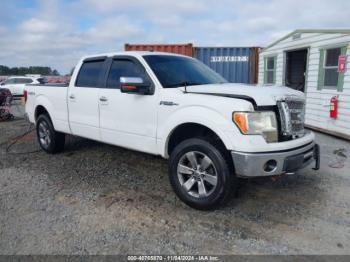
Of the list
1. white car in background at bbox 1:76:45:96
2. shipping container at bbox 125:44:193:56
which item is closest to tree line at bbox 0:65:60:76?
white car in background at bbox 1:76:45:96

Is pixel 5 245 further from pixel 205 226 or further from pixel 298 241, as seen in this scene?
pixel 298 241

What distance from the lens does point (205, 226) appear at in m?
3.37

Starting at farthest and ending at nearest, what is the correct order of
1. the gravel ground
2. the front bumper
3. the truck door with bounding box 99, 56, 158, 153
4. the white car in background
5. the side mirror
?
the white car in background
the truck door with bounding box 99, 56, 158, 153
the side mirror
the front bumper
the gravel ground

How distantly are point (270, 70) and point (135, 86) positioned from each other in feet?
27.8

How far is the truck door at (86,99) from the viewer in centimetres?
502

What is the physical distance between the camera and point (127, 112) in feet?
14.6

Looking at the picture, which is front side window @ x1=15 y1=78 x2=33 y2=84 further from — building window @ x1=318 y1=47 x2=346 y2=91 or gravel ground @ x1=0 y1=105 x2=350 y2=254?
building window @ x1=318 y1=47 x2=346 y2=91

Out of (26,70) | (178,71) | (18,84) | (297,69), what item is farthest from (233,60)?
(26,70)

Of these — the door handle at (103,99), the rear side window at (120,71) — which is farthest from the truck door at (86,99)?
the rear side window at (120,71)

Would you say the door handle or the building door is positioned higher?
the building door

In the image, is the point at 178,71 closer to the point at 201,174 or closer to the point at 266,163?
the point at 201,174

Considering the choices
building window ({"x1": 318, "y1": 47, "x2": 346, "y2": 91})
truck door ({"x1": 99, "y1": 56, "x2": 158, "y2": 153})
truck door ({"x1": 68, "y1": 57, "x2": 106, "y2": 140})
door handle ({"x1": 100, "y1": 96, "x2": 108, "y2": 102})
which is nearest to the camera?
truck door ({"x1": 99, "y1": 56, "x2": 158, "y2": 153})

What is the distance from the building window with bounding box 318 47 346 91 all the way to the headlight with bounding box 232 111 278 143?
17.5 ft

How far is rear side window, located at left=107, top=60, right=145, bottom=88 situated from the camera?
4523 millimetres
